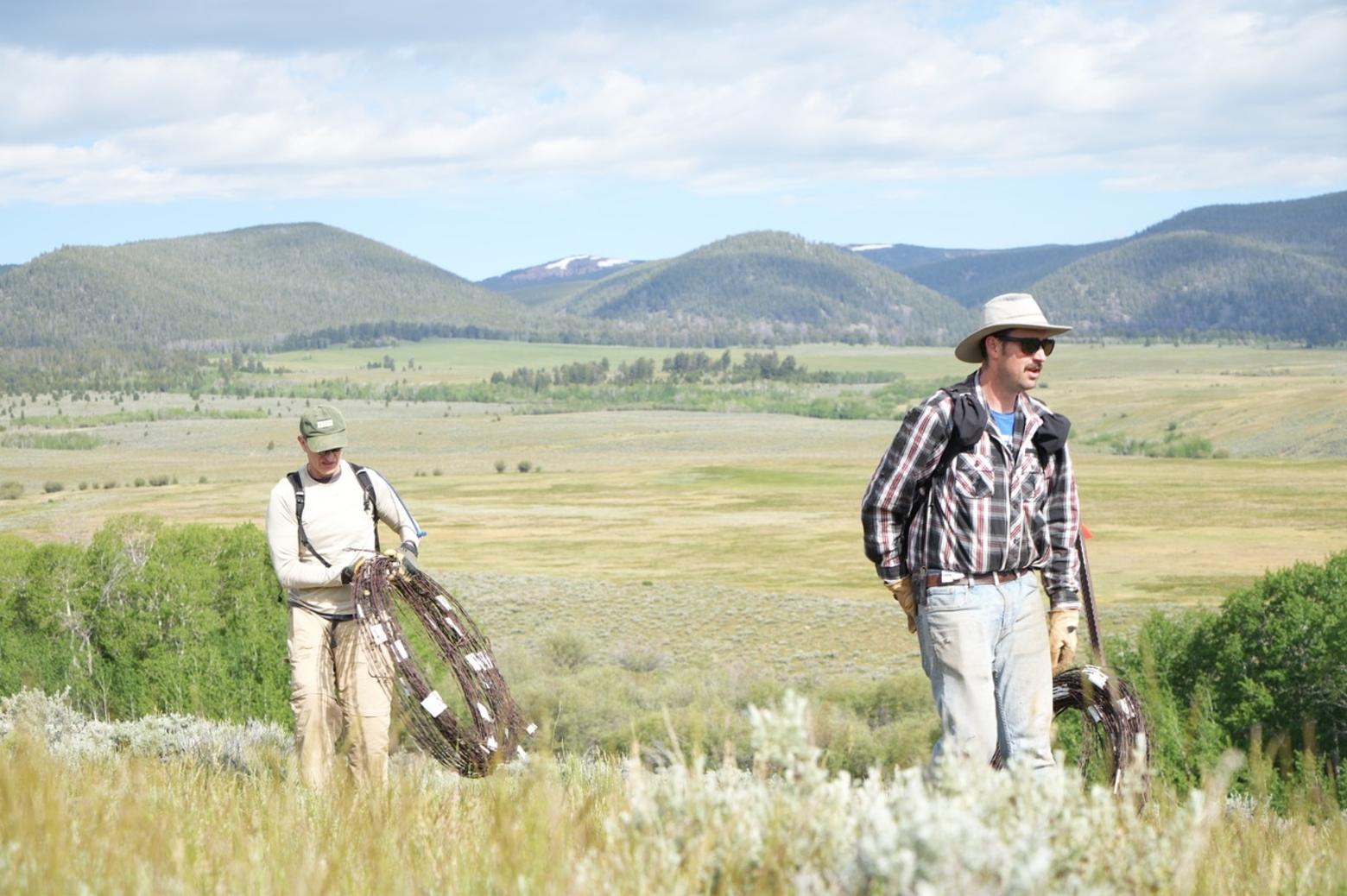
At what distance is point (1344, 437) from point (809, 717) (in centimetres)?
9764

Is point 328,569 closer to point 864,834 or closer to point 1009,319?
point 1009,319

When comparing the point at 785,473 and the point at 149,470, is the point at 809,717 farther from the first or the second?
the point at 149,470

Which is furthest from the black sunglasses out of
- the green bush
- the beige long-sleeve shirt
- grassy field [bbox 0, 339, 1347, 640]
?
grassy field [bbox 0, 339, 1347, 640]

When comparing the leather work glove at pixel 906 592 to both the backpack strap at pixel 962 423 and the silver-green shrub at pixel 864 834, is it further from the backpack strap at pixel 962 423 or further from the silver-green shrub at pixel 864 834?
the silver-green shrub at pixel 864 834

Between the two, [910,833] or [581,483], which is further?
[581,483]

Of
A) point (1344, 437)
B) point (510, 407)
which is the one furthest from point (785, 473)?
point (510, 407)

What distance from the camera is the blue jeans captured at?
16.3ft

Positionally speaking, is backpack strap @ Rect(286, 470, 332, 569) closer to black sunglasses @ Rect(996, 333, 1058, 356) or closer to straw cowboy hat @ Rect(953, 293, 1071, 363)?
straw cowboy hat @ Rect(953, 293, 1071, 363)

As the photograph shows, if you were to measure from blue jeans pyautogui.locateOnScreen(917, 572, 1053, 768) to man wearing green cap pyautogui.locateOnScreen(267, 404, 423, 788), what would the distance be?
8.70 feet

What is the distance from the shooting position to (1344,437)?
91.1 meters

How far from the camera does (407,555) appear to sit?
667 cm

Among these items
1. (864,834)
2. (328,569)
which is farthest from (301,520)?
(864,834)

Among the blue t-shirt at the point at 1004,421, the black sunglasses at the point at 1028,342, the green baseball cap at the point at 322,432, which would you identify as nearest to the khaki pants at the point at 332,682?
the green baseball cap at the point at 322,432

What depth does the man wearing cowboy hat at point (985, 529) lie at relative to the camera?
16.4 ft
